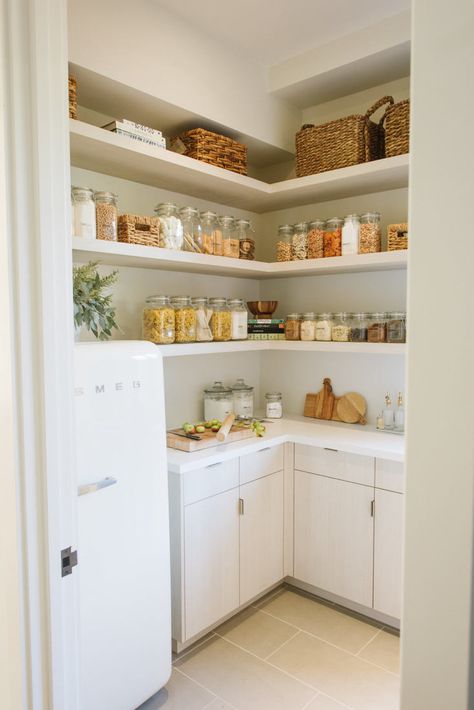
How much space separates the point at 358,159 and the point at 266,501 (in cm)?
180

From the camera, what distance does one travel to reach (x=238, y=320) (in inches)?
110

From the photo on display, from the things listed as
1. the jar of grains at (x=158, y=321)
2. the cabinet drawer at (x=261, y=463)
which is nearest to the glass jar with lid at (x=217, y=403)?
the cabinet drawer at (x=261, y=463)

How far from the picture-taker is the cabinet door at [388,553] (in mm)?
2353

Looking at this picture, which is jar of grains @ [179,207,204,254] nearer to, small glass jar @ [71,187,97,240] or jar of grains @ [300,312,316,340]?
small glass jar @ [71,187,97,240]

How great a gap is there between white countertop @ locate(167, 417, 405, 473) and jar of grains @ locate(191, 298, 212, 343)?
554 millimetres

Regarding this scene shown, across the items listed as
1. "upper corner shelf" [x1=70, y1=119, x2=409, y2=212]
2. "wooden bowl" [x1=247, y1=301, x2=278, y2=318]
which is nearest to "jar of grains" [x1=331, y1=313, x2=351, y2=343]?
"wooden bowl" [x1=247, y1=301, x2=278, y2=318]

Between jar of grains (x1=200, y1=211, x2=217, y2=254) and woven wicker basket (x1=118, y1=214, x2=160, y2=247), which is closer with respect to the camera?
woven wicker basket (x1=118, y1=214, x2=160, y2=247)

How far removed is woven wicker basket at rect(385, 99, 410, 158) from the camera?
2.33m
